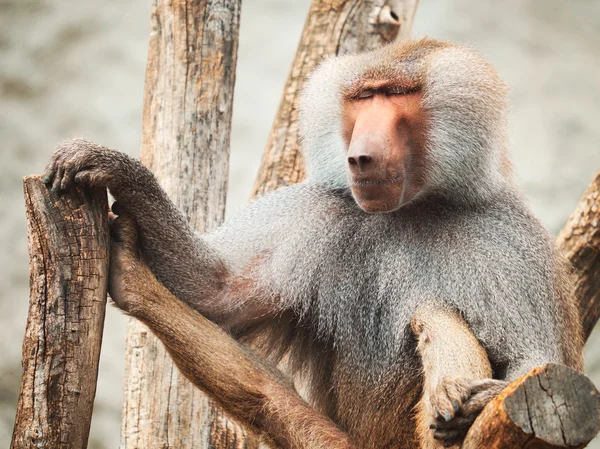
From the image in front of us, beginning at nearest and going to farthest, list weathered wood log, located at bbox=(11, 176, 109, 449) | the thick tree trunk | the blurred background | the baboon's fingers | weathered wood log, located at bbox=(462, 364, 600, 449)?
weathered wood log, located at bbox=(462, 364, 600, 449), weathered wood log, located at bbox=(11, 176, 109, 449), the baboon's fingers, the thick tree trunk, the blurred background

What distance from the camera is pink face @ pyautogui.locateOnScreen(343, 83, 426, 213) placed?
2.91 m

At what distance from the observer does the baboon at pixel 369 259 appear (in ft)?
9.65

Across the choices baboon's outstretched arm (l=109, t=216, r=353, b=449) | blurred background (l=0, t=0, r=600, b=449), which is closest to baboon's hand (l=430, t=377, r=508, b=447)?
baboon's outstretched arm (l=109, t=216, r=353, b=449)

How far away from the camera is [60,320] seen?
2.64 m

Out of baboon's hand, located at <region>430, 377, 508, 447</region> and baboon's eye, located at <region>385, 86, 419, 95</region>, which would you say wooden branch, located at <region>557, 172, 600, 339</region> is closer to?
baboon's eye, located at <region>385, 86, 419, 95</region>

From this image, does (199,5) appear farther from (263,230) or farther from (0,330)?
(0,330)

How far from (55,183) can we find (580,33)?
6746 millimetres

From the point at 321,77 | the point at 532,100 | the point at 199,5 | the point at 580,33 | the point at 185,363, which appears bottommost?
the point at 185,363

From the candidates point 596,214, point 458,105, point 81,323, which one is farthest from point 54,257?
point 596,214

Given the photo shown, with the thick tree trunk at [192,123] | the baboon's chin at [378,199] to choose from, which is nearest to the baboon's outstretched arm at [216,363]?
the thick tree trunk at [192,123]

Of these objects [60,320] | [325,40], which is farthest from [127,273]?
[325,40]

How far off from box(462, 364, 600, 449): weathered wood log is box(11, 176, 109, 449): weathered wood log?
1380 mm

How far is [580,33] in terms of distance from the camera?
314 inches

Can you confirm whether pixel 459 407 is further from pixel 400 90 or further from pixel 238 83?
pixel 238 83
